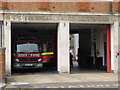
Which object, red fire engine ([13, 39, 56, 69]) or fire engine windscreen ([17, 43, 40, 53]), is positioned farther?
fire engine windscreen ([17, 43, 40, 53])

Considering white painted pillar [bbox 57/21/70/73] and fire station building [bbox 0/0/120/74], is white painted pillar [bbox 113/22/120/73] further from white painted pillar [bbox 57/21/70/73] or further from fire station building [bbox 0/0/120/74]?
white painted pillar [bbox 57/21/70/73]

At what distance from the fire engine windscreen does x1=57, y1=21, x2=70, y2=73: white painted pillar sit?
2.47 m

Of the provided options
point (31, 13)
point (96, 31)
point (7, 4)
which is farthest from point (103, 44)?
point (7, 4)

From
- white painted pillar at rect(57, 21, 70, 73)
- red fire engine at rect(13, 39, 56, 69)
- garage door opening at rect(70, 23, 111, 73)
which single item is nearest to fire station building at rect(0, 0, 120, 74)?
white painted pillar at rect(57, 21, 70, 73)

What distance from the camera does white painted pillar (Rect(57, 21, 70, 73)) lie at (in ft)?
60.4

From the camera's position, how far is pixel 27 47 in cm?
1991

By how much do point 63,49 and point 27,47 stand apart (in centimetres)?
315

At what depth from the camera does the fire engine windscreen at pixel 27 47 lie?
777 inches

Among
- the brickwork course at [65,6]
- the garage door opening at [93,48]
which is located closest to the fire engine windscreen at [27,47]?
the brickwork course at [65,6]

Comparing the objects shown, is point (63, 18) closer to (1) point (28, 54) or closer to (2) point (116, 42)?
(1) point (28, 54)

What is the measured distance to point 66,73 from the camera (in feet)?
60.3

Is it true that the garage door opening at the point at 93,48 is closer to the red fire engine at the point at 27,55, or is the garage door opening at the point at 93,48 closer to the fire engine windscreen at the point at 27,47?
the red fire engine at the point at 27,55

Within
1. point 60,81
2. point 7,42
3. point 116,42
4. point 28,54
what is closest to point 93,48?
point 116,42

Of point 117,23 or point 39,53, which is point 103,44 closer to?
point 117,23
